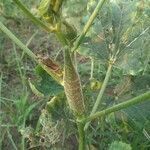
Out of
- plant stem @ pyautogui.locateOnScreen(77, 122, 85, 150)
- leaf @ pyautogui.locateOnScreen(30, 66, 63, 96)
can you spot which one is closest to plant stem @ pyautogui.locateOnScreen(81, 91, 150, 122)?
plant stem @ pyautogui.locateOnScreen(77, 122, 85, 150)

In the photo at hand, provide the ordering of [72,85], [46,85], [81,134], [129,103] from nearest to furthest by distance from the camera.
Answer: [129,103] → [72,85] → [81,134] → [46,85]

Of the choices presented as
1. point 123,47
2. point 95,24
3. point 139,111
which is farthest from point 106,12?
point 139,111

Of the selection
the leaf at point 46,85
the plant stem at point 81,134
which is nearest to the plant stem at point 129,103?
the plant stem at point 81,134

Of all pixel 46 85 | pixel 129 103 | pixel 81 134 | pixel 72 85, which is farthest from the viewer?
pixel 46 85

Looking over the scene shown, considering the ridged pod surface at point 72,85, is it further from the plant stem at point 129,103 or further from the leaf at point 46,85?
the leaf at point 46,85

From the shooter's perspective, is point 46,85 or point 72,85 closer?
point 72,85

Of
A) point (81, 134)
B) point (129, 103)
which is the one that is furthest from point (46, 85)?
point (129, 103)

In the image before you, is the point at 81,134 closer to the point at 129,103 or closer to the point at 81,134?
the point at 81,134

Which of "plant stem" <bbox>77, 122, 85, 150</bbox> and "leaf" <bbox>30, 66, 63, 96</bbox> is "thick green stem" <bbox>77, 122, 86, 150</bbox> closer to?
"plant stem" <bbox>77, 122, 85, 150</bbox>
